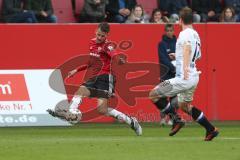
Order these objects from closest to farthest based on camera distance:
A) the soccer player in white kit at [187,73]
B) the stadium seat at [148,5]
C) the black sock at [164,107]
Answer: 1. the soccer player in white kit at [187,73]
2. the black sock at [164,107]
3. the stadium seat at [148,5]

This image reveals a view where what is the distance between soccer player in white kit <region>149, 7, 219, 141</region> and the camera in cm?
1558

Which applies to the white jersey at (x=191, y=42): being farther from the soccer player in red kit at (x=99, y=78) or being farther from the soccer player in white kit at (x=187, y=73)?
the soccer player in red kit at (x=99, y=78)

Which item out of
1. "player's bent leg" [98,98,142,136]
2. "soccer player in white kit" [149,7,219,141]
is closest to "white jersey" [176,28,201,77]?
"soccer player in white kit" [149,7,219,141]

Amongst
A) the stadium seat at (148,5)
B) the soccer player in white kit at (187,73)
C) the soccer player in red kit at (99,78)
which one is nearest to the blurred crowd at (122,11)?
the stadium seat at (148,5)

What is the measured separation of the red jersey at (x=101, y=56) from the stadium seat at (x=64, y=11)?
5.98m

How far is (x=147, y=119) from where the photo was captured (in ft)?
70.4

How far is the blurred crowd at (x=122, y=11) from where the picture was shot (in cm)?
2239

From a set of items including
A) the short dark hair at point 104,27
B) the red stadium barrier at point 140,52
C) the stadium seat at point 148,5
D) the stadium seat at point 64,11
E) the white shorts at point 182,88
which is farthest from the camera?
the stadium seat at point 148,5

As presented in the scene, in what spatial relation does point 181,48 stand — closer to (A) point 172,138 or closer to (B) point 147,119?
(A) point 172,138

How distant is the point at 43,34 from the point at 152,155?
889 centimetres

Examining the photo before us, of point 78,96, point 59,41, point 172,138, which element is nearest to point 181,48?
point 172,138

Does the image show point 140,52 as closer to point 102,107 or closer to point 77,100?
point 77,100

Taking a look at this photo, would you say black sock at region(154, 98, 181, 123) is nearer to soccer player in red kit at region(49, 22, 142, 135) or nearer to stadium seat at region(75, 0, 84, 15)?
soccer player in red kit at region(49, 22, 142, 135)

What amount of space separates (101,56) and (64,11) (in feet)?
20.8
